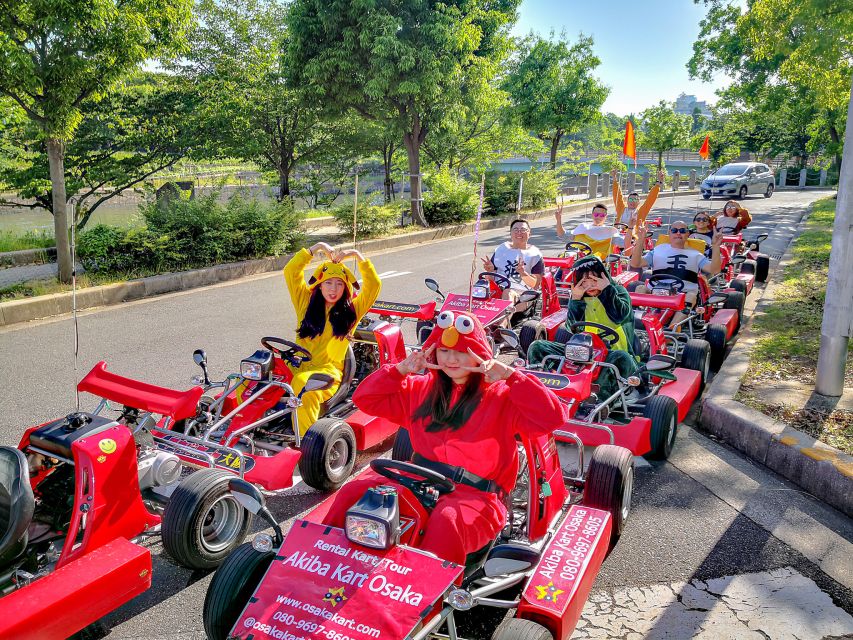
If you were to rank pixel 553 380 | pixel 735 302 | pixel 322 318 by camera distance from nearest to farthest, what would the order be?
pixel 553 380, pixel 322 318, pixel 735 302

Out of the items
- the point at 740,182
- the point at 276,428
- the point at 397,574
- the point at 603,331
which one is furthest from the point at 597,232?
the point at 740,182

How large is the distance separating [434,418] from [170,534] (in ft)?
5.29

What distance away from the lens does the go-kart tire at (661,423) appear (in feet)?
17.4

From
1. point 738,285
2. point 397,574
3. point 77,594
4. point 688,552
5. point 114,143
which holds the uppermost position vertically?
point 114,143

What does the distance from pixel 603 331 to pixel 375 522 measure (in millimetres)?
3653

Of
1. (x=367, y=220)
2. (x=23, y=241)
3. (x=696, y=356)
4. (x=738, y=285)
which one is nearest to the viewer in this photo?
(x=696, y=356)

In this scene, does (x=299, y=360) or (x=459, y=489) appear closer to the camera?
(x=459, y=489)

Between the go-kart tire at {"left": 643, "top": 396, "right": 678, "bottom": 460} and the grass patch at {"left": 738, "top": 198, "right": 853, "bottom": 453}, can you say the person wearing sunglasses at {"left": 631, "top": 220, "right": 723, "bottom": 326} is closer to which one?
the grass patch at {"left": 738, "top": 198, "right": 853, "bottom": 453}

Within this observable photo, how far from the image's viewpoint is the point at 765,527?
4.53 meters

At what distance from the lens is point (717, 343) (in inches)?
309

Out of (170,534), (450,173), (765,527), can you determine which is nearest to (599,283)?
(765,527)

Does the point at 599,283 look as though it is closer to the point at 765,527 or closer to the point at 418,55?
the point at 765,527

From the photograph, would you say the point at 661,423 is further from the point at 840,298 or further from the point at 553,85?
the point at 553,85

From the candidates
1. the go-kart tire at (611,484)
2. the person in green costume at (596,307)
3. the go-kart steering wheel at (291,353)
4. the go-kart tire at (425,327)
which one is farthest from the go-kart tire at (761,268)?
the go-kart steering wheel at (291,353)
